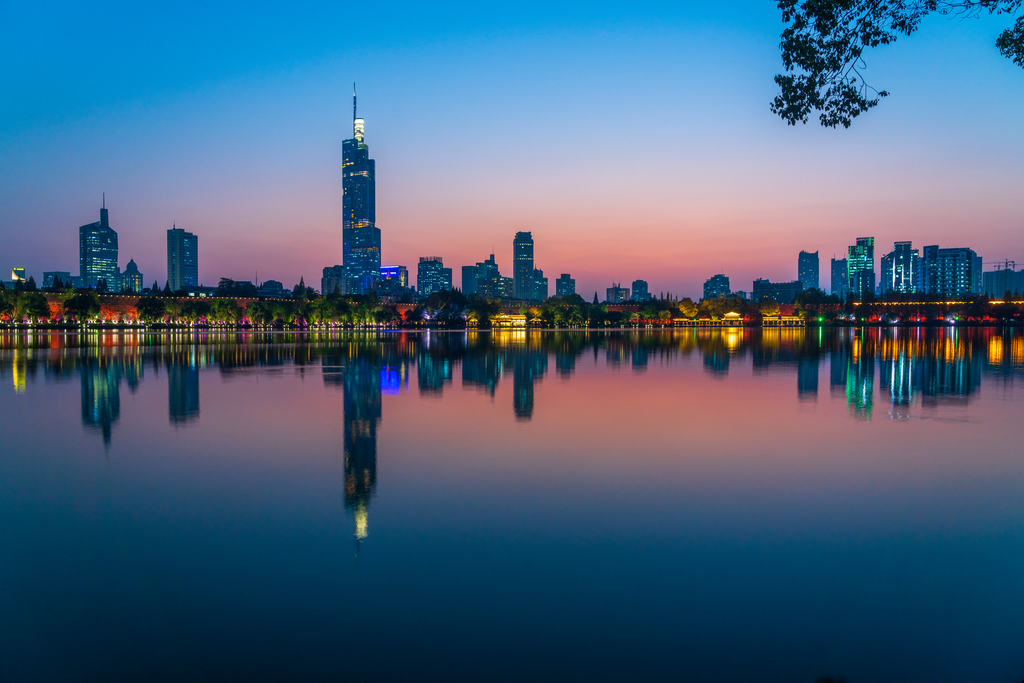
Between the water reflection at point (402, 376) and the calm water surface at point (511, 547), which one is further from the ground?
the water reflection at point (402, 376)

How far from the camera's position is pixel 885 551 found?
7.76m

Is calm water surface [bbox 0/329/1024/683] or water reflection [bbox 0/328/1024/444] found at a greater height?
water reflection [bbox 0/328/1024/444]

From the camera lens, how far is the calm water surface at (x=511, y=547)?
550cm

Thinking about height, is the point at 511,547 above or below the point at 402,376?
below

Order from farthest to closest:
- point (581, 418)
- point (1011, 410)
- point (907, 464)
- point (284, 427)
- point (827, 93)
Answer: point (1011, 410)
point (581, 418)
point (284, 427)
point (907, 464)
point (827, 93)

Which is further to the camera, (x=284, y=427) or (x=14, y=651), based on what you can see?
(x=284, y=427)

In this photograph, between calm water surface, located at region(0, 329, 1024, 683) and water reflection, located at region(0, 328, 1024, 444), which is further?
water reflection, located at region(0, 328, 1024, 444)

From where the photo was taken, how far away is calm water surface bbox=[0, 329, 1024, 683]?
550cm

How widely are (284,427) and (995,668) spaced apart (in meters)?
14.3

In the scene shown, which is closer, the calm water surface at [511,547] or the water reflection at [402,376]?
the calm water surface at [511,547]

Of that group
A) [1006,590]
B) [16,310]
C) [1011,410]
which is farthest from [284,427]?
[16,310]

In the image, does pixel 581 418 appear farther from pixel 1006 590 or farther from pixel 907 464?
pixel 1006 590

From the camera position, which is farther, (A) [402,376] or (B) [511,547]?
(A) [402,376]

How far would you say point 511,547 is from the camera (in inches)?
306
